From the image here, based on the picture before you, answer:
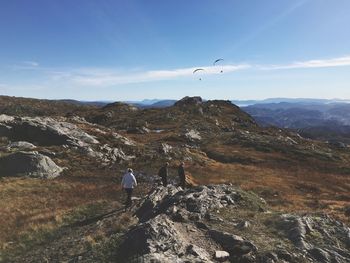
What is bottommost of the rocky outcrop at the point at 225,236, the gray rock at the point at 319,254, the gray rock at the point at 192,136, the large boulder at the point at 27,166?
the gray rock at the point at 192,136

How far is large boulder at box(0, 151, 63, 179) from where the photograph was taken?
44.3 meters

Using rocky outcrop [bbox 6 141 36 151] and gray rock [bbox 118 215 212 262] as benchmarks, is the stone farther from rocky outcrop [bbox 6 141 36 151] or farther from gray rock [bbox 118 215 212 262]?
rocky outcrop [bbox 6 141 36 151]

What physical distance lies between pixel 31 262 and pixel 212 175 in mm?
37194

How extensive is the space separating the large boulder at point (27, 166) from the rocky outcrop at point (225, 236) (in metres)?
22.1

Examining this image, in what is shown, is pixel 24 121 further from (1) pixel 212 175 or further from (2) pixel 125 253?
(2) pixel 125 253

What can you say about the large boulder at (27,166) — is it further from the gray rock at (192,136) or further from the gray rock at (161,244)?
the gray rock at (192,136)

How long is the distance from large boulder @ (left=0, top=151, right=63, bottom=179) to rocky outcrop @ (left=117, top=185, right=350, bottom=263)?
2215 centimetres

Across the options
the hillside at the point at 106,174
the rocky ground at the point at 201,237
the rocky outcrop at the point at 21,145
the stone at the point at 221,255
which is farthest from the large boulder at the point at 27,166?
the stone at the point at 221,255

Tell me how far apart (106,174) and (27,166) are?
853cm

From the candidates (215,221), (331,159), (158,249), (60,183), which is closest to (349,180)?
(331,159)

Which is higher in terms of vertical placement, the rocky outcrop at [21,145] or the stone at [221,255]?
the stone at [221,255]

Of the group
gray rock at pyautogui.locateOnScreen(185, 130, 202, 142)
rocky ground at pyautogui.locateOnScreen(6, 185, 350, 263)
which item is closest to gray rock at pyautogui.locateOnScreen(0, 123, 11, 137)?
rocky ground at pyautogui.locateOnScreen(6, 185, 350, 263)

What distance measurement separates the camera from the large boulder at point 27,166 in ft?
145

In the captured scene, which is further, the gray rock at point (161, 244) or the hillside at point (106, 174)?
the hillside at point (106, 174)
